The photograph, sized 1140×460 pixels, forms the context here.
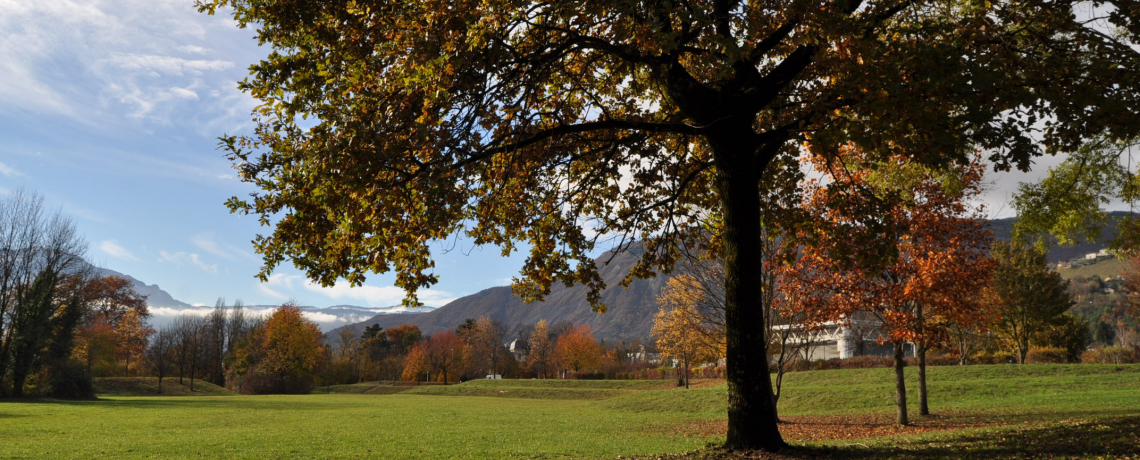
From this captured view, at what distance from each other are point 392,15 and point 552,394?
49.5 meters

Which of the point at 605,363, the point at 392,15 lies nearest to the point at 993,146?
the point at 392,15

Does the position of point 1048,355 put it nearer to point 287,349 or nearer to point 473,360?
point 287,349

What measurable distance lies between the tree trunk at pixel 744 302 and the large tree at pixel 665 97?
0.03m

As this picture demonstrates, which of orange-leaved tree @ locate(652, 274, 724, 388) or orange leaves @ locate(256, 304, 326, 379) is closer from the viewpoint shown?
orange-leaved tree @ locate(652, 274, 724, 388)

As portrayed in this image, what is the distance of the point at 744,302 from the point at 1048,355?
50050 millimetres

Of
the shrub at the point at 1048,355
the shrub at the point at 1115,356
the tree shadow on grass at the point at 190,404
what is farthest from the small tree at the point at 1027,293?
the tree shadow on grass at the point at 190,404

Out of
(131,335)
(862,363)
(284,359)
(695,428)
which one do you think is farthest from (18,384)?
(862,363)

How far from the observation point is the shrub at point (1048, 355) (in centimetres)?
4584

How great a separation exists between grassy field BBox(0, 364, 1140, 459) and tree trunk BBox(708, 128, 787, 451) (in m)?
0.56

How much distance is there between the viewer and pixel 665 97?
513 inches

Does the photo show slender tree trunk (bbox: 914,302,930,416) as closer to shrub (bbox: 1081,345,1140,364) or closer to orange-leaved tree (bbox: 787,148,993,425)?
orange-leaved tree (bbox: 787,148,993,425)

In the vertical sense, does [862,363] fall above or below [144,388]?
above

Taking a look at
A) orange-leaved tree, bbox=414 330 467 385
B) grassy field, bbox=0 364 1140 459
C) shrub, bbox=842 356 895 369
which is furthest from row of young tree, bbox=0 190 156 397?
shrub, bbox=842 356 895 369

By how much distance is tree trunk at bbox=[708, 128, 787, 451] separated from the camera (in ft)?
31.5
